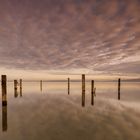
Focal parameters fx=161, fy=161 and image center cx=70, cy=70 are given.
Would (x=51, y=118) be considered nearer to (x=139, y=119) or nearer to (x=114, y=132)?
(x=114, y=132)

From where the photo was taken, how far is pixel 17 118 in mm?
12672

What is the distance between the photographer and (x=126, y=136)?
29.9 feet

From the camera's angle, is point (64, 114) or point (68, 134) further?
point (64, 114)

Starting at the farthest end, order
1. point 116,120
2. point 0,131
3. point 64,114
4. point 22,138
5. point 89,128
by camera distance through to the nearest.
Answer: point 64,114
point 116,120
point 89,128
point 0,131
point 22,138

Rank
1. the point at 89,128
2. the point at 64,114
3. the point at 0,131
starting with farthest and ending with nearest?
the point at 64,114 → the point at 89,128 → the point at 0,131

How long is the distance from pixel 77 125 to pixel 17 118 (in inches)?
196

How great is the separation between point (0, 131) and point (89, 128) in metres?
5.48

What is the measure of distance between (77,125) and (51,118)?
262 cm

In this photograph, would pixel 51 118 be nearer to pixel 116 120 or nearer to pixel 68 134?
pixel 68 134

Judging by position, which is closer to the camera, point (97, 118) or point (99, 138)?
point (99, 138)

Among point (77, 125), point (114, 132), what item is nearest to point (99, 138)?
point (114, 132)

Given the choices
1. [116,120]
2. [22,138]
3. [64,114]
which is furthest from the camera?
[64,114]

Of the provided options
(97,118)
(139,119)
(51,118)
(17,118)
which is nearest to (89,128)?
(97,118)

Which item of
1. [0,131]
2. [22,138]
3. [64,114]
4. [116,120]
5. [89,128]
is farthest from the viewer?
[64,114]
